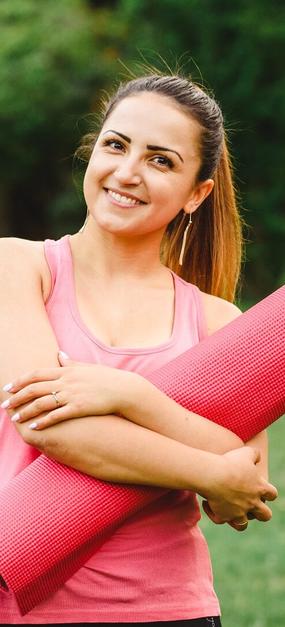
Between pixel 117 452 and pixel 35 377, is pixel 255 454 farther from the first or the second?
pixel 35 377

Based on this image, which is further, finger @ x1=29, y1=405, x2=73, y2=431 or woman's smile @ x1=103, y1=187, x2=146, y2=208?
woman's smile @ x1=103, y1=187, x2=146, y2=208

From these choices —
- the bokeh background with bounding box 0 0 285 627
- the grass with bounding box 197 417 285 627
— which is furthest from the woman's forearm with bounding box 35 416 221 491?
the bokeh background with bounding box 0 0 285 627

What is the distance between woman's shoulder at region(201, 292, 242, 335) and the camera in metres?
2.64

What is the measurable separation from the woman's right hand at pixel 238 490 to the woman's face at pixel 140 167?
590 millimetres

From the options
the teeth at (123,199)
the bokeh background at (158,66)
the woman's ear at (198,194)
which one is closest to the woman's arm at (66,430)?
the teeth at (123,199)

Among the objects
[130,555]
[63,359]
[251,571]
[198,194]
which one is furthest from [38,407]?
[251,571]

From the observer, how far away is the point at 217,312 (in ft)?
8.80

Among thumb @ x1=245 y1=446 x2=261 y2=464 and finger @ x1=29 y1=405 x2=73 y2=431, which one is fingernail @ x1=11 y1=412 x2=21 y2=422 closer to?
finger @ x1=29 y1=405 x2=73 y2=431

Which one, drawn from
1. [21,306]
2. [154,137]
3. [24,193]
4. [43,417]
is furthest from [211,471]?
[24,193]

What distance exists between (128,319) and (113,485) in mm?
433

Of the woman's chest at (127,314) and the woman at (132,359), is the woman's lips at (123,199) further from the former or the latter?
the woman's chest at (127,314)

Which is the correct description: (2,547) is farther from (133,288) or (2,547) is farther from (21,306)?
(133,288)

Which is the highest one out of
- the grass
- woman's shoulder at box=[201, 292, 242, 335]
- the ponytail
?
the ponytail

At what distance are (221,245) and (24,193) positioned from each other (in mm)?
19921
